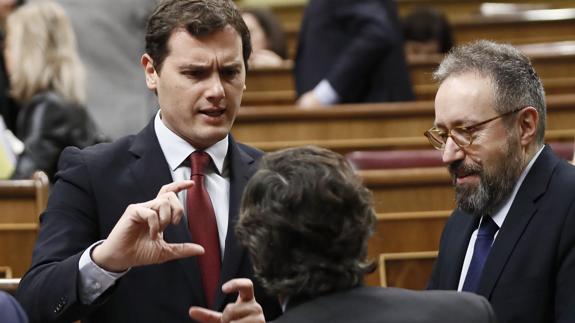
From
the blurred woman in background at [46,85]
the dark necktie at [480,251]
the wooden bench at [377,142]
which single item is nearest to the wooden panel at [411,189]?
the wooden bench at [377,142]

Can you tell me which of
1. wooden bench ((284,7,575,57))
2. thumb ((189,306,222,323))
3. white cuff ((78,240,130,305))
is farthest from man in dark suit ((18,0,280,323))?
wooden bench ((284,7,575,57))

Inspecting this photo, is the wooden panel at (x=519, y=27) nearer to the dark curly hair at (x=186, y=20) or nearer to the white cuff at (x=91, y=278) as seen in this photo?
the dark curly hair at (x=186, y=20)

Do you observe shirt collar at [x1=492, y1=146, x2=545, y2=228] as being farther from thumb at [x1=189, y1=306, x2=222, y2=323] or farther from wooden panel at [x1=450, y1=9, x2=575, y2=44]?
wooden panel at [x1=450, y1=9, x2=575, y2=44]

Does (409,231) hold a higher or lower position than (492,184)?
lower

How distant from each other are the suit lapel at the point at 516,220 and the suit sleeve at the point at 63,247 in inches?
34.5

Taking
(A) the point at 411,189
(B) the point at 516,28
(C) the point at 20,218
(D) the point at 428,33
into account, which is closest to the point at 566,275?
(A) the point at 411,189

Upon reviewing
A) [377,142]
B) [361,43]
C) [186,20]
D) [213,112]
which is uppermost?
[186,20]

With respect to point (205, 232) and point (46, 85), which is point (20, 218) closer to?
point (46, 85)

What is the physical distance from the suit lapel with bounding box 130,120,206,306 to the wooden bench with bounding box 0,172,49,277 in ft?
5.09

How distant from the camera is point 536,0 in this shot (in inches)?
373

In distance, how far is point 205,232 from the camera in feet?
A: 7.96

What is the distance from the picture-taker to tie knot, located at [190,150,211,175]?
2.47m

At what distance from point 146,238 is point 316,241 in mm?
452

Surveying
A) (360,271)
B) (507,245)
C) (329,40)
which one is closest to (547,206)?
(507,245)
